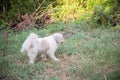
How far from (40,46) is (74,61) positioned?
0.81 m

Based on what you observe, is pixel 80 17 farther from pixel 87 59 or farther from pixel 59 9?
pixel 87 59

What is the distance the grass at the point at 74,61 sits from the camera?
6.52 m

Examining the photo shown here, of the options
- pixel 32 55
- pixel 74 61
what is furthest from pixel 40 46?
pixel 74 61

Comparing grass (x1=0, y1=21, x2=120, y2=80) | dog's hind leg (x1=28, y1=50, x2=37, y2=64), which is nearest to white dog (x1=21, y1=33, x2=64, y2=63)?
dog's hind leg (x1=28, y1=50, x2=37, y2=64)

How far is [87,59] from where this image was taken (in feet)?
23.8

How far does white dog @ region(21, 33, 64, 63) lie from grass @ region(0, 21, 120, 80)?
0.18 m

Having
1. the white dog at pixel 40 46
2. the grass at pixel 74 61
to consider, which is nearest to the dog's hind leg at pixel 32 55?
the white dog at pixel 40 46

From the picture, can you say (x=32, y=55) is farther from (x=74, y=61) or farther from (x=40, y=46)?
(x=74, y=61)

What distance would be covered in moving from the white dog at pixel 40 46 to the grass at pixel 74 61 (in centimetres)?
18

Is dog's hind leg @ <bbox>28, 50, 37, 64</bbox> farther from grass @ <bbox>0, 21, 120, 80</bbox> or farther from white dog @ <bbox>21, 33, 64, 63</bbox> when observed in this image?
grass @ <bbox>0, 21, 120, 80</bbox>

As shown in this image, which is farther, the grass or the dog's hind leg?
the dog's hind leg

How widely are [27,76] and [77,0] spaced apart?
550 cm

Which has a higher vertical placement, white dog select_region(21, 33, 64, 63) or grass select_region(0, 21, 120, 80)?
white dog select_region(21, 33, 64, 63)

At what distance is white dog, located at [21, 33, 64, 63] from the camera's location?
7.17 m
